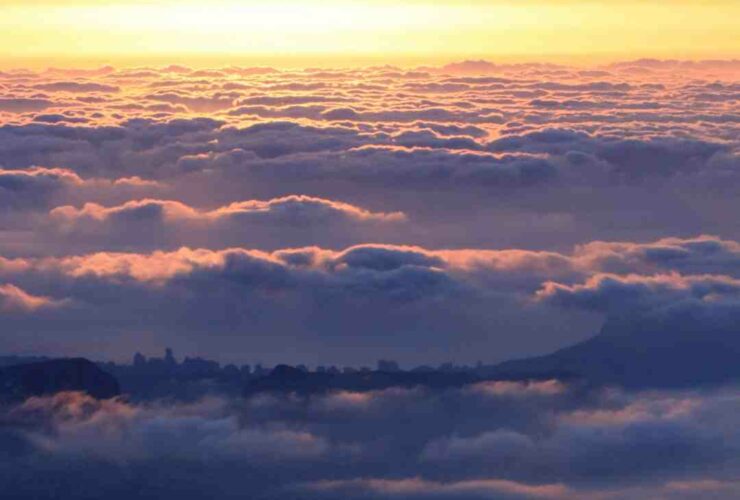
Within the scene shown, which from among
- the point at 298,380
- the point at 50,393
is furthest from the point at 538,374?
the point at 50,393

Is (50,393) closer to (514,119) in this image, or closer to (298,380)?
(298,380)

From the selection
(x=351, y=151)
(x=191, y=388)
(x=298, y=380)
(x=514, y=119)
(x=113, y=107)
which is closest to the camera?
(x=191, y=388)

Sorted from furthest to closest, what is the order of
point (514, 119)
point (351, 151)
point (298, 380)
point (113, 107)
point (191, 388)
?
point (113, 107) < point (514, 119) < point (351, 151) < point (298, 380) < point (191, 388)

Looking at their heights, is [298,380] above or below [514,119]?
below
